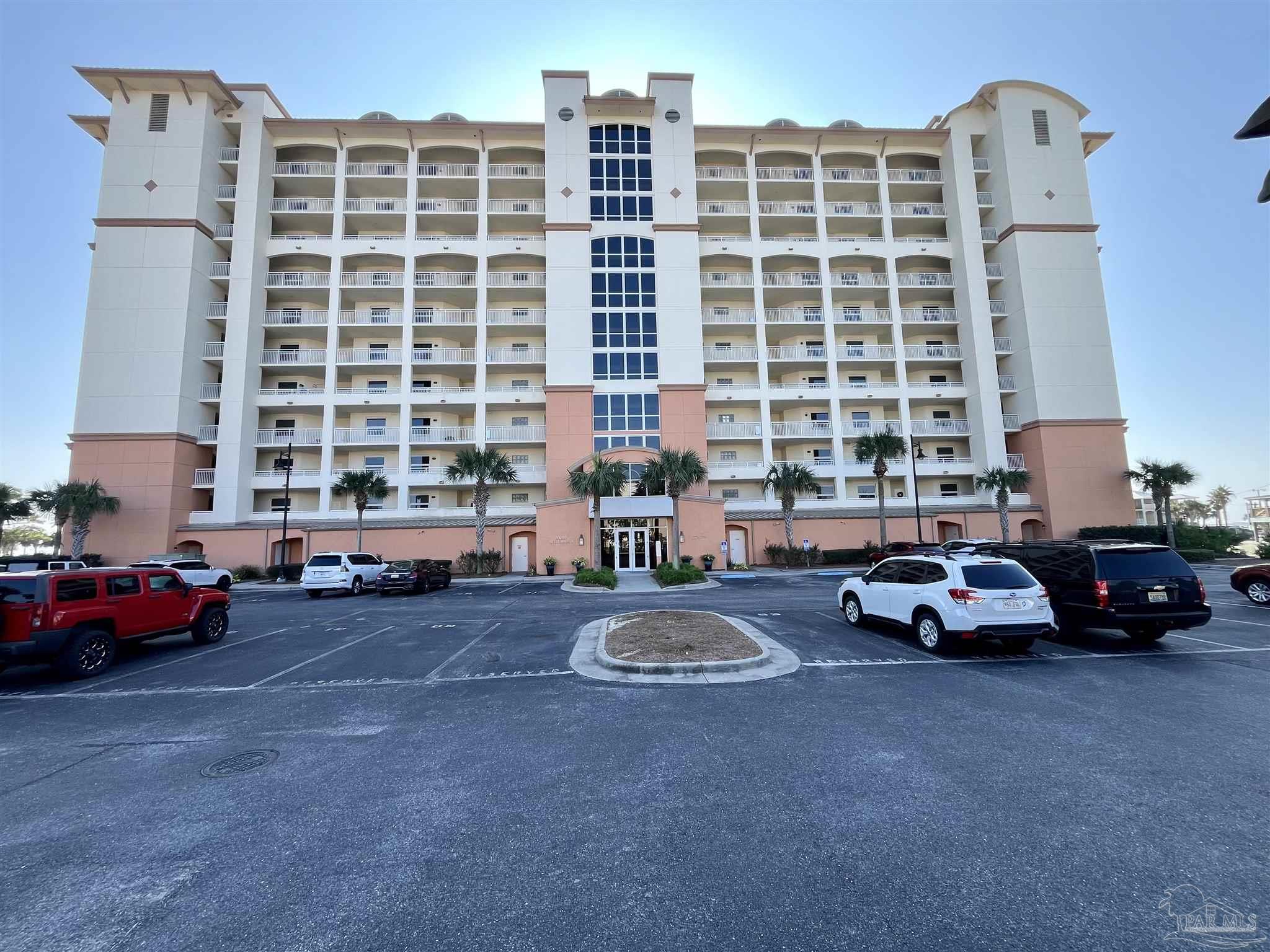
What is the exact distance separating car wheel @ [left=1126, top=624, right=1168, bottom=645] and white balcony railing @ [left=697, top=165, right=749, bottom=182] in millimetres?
40818

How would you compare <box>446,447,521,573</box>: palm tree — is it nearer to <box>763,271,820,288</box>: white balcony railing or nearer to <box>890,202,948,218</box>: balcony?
<box>763,271,820,288</box>: white balcony railing

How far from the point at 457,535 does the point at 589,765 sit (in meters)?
33.4

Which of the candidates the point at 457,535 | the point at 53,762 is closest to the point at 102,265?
the point at 457,535

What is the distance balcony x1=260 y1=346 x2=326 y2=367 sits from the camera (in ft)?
127

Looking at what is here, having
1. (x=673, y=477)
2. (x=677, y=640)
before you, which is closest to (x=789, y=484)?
(x=673, y=477)

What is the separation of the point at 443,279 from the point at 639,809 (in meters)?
42.9

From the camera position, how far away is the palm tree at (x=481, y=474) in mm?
33781

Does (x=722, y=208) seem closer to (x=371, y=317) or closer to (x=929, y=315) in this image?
(x=929, y=315)

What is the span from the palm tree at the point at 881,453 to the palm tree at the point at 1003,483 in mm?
5623

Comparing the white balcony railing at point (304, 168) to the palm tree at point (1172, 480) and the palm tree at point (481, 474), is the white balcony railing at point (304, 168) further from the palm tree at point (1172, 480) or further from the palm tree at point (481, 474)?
the palm tree at point (1172, 480)

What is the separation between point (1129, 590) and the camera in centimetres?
959

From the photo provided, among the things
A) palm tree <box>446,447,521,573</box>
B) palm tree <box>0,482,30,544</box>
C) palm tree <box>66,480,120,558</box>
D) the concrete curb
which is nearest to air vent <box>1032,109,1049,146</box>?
palm tree <box>446,447,521,573</box>

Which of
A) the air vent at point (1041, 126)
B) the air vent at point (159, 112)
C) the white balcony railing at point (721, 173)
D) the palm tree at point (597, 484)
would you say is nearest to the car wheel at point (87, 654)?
the palm tree at point (597, 484)

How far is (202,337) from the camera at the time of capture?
37.0 meters
